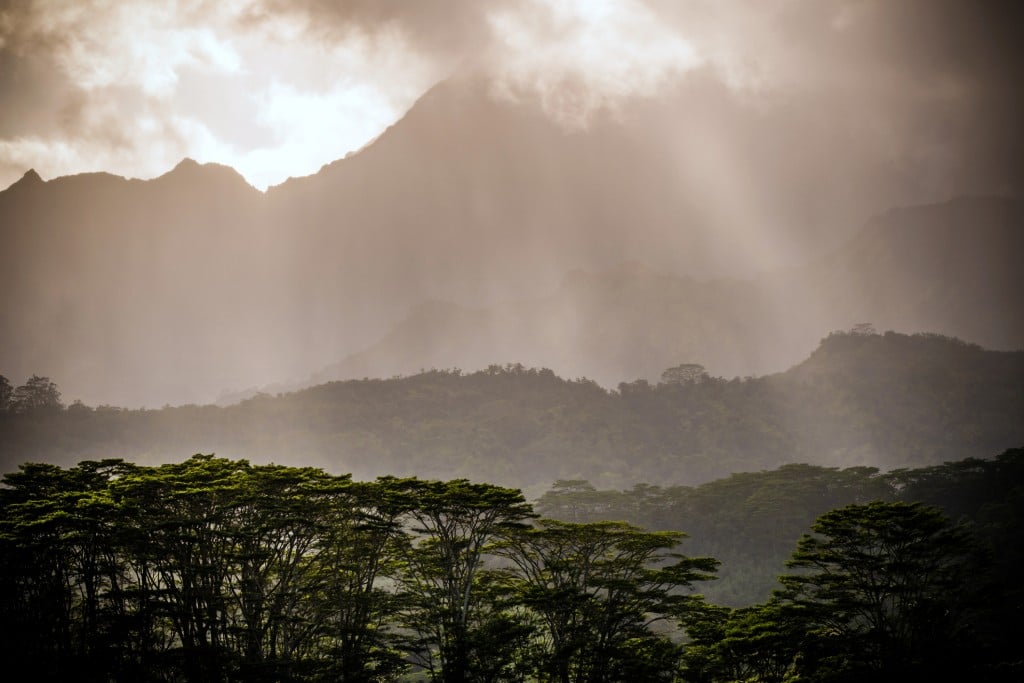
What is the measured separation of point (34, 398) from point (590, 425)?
312ft

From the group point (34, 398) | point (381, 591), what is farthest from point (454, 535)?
point (34, 398)

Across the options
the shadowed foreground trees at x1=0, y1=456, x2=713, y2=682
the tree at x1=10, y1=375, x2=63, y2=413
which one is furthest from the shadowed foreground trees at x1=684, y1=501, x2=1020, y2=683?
the tree at x1=10, y1=375, x2=63, y2=413

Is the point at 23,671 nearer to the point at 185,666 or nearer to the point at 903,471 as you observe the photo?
the point at 185,666

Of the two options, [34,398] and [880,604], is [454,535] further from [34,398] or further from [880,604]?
[34,398]

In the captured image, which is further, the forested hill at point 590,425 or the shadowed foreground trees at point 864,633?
the forested hill at point 590,425

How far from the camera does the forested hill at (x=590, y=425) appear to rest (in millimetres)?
104938

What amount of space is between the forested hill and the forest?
76211 millimetres

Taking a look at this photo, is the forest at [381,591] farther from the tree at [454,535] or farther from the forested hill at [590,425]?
the forested hill at [590,425]

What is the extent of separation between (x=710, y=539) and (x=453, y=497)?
51319mm

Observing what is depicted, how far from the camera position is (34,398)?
114438 mm

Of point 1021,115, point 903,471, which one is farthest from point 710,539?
point 1021,115

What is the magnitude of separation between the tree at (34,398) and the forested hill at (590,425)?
9.09ft

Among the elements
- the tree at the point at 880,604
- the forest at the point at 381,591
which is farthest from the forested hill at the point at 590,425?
the tree at the point at 880,604

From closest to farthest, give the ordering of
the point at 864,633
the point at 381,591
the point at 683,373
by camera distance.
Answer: the point at 864,633 → the point at 381,591 → the point at 683,373
